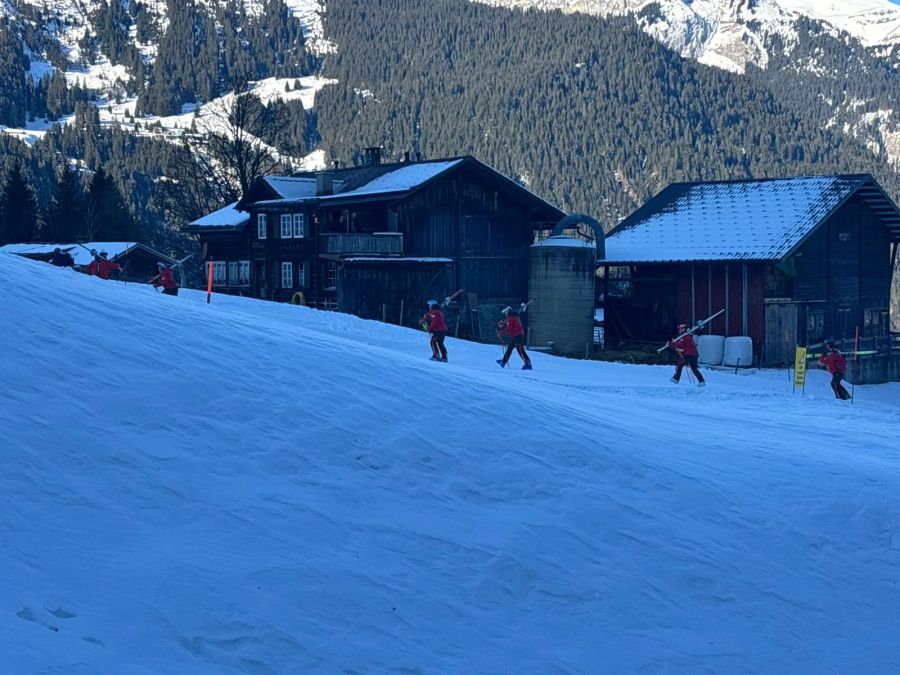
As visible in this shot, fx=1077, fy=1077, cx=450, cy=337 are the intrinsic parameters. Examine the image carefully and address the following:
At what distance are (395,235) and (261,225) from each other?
35.3 ft

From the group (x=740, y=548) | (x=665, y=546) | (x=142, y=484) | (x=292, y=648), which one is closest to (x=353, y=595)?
(x=292, y=648)

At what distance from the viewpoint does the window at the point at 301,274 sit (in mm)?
43938

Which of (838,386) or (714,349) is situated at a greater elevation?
(714,349)

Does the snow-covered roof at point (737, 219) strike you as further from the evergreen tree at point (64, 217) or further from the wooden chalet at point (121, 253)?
the evergreen tree at point (64, 217)

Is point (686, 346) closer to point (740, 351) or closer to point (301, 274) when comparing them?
point (740, 351)

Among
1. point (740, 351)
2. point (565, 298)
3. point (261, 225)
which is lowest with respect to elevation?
point (740, 351)

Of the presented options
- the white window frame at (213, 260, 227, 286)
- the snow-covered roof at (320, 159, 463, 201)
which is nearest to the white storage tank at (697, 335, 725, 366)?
the snow-covered roof at (320, 159, 463, 201)

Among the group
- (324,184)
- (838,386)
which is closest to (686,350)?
(838,386)

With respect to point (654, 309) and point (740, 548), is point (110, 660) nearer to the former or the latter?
point (740, 548)

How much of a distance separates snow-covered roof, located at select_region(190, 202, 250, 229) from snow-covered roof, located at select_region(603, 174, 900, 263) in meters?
19.0

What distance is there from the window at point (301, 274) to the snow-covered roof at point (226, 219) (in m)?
6.44

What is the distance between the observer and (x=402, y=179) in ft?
130

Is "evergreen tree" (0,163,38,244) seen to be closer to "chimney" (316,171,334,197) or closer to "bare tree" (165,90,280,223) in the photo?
"bare tree" (165,90,280,223)

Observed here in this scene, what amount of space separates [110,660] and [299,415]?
4934 millimetres
